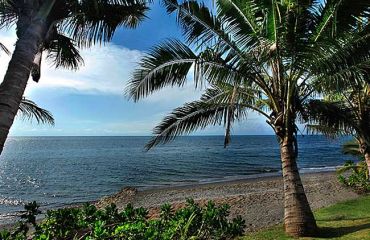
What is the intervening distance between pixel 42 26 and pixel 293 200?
6.72 metres

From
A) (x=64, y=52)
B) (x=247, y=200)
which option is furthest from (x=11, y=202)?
(x=64, y=52)

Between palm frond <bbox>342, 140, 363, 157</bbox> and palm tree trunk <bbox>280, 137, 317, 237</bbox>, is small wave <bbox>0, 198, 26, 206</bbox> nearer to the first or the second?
palm frond <bbox>342, 140, 363, 157</bbox>

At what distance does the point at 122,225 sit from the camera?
3.98 metres

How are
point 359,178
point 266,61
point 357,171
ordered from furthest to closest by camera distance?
point 357,171 → point 359,178 → point 266,61

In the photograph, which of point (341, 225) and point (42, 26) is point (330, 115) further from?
point (42, 26)

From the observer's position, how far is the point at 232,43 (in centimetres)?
774

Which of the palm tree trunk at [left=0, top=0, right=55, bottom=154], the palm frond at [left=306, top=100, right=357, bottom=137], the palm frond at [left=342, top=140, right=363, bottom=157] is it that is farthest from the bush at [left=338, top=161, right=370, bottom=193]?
the palm tree trunk at [left=0, top=0, right=55, bottom=154]

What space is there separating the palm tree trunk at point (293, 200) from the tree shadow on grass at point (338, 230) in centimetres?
33

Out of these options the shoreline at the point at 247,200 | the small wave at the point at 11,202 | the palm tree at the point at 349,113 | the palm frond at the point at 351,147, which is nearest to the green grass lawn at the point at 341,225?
the palm tree at the point at 349,113

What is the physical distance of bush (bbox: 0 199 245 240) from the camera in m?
3.66

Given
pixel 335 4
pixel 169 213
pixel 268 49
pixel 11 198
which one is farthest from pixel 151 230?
pixel 11 198

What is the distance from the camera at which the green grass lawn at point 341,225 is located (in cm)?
809

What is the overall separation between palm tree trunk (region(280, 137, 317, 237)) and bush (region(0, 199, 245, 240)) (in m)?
2.04

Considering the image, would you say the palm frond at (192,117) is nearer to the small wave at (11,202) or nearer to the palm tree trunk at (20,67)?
the palm tree trunk at (20,67)
